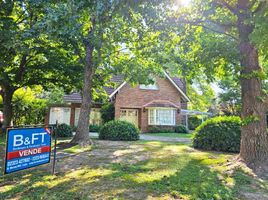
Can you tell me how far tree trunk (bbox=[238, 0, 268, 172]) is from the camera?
652cm

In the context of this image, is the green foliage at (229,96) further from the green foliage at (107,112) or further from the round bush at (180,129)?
the green foliage at (107,112)

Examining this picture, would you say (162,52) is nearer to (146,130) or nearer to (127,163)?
(127,163)

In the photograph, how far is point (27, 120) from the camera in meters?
23.8

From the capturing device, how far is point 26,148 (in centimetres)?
486

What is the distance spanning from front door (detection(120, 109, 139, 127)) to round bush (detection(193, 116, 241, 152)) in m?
13.3

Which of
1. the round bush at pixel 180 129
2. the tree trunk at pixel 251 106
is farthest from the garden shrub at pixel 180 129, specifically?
the tree trunk at pixel 251 106

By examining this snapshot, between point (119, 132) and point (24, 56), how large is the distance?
7.95 metres

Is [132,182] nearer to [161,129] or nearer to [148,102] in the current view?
[161,129]

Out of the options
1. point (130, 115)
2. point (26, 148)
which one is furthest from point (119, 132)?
point (26, 148)

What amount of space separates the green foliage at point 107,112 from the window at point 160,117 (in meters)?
4.21

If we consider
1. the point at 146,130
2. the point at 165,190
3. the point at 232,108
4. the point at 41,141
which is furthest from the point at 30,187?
the point at 232,108

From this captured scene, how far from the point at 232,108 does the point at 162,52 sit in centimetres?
1535

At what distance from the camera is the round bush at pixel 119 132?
14992 millimetres

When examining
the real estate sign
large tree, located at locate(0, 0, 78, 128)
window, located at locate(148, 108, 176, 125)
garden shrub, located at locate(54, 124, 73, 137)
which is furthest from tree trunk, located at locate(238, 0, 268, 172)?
window, located at locate(148, 108, 176, 125)
